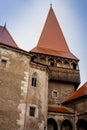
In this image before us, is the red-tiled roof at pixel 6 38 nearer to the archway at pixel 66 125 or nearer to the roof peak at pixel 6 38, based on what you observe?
the roof peak at pixel 6 38

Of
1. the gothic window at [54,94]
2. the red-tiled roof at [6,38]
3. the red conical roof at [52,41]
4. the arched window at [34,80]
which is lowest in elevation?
the gothic window at [54,94]

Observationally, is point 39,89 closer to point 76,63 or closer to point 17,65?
point 17,65

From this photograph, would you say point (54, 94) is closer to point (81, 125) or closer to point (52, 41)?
point (81, 125)

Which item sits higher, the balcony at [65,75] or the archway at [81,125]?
the balcony at [65,75]

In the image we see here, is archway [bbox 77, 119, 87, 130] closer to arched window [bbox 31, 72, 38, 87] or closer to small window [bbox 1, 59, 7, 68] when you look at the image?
arched window [bbox 31, 72, 38, 87]

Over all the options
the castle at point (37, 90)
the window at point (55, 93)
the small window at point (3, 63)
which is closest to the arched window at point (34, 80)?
the castle at point (37, 90)

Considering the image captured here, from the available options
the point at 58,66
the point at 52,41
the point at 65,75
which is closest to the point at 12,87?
the point at 65,75

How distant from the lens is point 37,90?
689 inches

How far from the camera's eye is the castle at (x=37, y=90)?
15.5 m

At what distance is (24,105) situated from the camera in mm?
16078

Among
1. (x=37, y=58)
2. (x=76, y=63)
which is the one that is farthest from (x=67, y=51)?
(x=37, y=58)

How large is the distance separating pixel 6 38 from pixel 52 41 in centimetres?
1191

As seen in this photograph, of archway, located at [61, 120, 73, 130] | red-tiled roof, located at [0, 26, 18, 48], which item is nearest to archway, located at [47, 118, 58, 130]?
archway, located at [61, 120, 73, 130]

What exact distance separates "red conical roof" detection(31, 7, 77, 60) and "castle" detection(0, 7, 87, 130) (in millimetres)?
396
